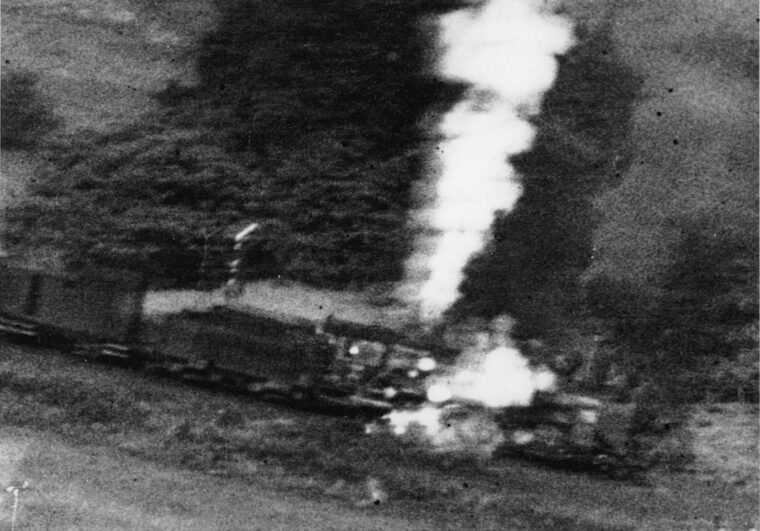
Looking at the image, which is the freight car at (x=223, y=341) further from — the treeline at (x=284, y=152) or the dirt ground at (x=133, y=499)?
the dirt ground at (x=133, y=499)

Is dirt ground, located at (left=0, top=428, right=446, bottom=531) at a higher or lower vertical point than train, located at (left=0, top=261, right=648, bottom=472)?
lower

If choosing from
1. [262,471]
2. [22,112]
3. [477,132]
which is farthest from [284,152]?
[262,471]

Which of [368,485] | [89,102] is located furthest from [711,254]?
[89,102]

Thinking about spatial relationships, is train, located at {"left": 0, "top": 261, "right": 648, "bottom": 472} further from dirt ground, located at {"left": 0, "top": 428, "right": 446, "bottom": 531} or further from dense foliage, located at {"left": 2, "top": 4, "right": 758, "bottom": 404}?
dirt ground, located at {"left": 0, "top": 428, "right": 446, "bottom": 531}

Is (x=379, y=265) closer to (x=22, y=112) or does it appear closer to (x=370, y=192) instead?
(x=370, y=192)

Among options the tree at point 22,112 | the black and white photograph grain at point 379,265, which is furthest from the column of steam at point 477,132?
the tree at point 22,112

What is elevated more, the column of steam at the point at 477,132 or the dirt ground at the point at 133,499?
the column of steam at the point at 477,132

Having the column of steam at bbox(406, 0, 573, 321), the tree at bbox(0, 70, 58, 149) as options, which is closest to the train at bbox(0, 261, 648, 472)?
the column of steam at bbox(406, 0, 573, 321)
